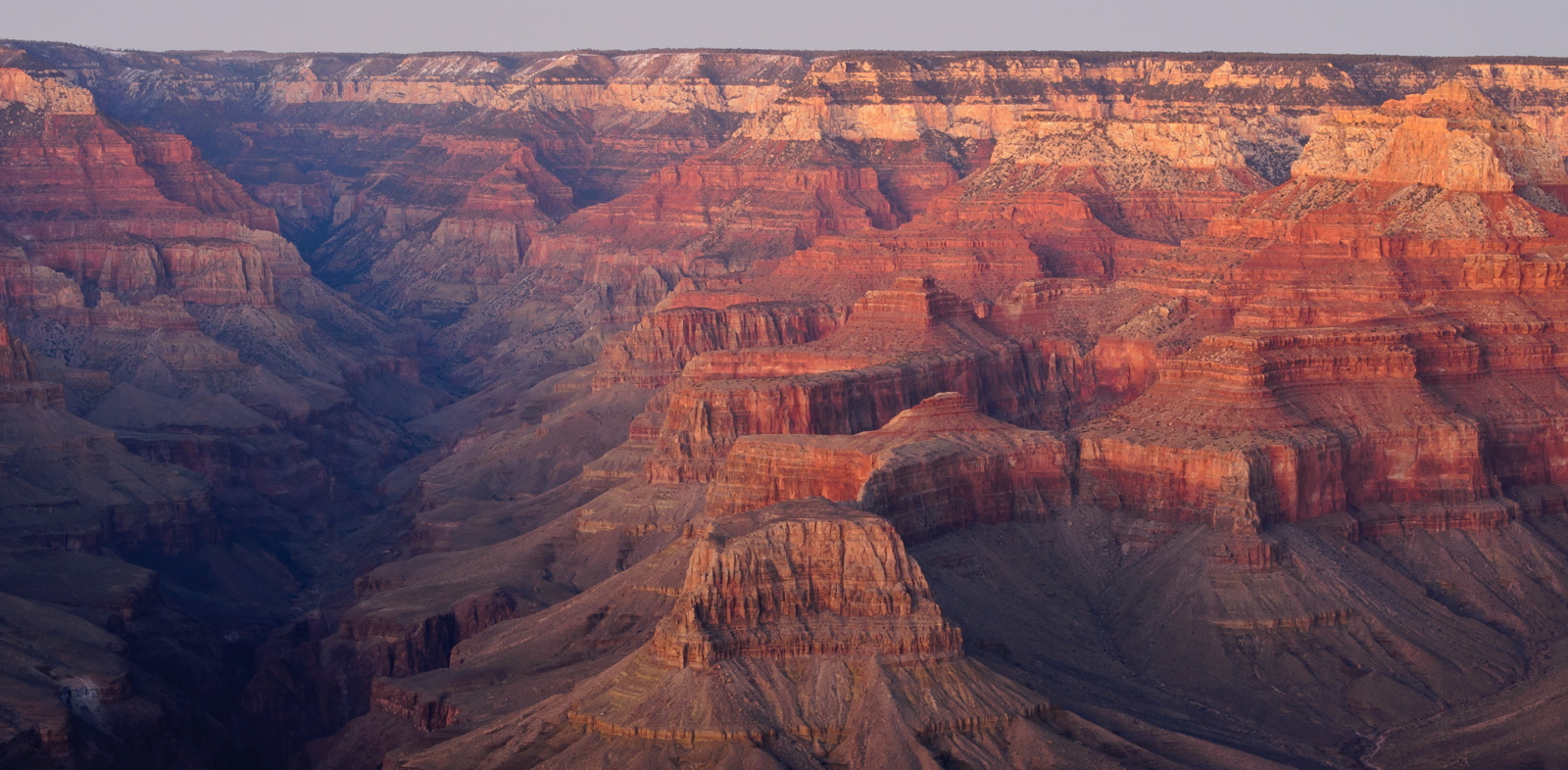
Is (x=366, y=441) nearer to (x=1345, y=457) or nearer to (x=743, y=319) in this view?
(x=743, y=319)

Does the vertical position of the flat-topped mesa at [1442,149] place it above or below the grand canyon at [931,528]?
above

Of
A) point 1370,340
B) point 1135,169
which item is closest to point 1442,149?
point 1370,340

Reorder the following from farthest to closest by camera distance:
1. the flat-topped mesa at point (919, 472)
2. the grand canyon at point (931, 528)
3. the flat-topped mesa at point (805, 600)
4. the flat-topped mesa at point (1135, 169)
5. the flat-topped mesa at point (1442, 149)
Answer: the flat-topped mesa at point (1135, 169) → the flat-topped mesa at point (1442, 149) → the flat-topped mesa at point (919, 472) → the grand canyon at point (931, 528) → the flat-topped mesa at point (805, 600)

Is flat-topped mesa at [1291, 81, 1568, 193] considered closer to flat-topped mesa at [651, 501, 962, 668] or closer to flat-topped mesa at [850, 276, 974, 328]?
flat-topped mesa at [850, 276, 974, 328]

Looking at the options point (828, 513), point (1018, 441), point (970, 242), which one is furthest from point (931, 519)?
point (970, 242)

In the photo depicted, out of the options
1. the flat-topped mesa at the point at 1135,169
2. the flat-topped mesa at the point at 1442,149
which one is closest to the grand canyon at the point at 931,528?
the flat-topped mesa at the point at 1442,149

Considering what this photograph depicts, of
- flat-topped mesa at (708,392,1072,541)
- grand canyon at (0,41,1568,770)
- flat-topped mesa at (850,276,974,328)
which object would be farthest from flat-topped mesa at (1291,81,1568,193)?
flat-topped mesa at (708,392,1072,541)

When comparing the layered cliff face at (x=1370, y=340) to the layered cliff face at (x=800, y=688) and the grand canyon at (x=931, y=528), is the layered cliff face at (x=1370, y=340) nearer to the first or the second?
the grand canyon at (x=931, y=528)
